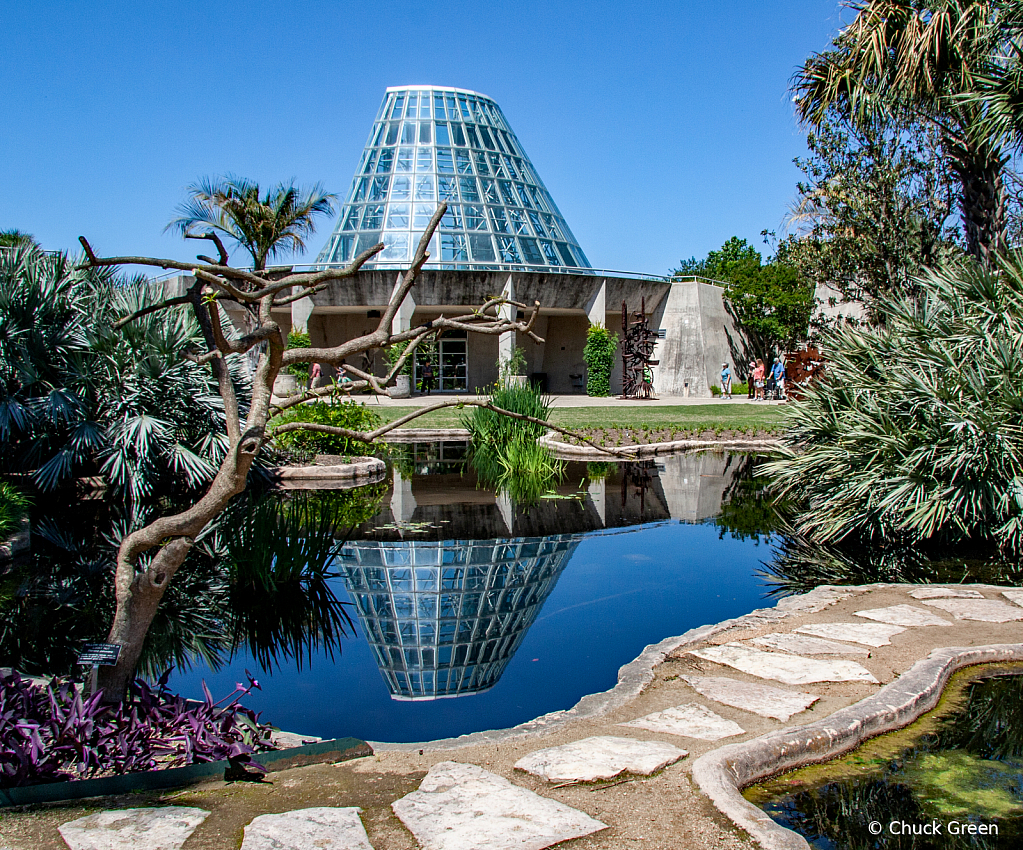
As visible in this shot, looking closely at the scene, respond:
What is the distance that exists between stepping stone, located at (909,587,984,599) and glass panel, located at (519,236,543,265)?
28779 mm

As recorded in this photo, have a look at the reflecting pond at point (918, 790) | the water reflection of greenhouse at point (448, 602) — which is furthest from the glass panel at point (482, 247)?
the reflecting pond at point (918, 790)

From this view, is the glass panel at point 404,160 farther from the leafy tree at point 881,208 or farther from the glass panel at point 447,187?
the leafy tree at point 881,208

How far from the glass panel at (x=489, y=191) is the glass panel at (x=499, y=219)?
0.39 meters

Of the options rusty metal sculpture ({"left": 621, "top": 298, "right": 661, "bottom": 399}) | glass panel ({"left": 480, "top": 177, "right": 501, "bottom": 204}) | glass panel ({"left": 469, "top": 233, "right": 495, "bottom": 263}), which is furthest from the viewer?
glass panel ({"left": 480, "top": 177, "right": 501, "bottom": 204})

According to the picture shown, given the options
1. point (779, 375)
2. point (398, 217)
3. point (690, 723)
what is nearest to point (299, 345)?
point (398, 217)

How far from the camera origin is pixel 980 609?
17.6 feet

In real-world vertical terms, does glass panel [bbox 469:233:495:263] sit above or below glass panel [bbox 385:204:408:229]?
below

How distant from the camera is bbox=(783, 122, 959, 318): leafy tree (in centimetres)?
1405

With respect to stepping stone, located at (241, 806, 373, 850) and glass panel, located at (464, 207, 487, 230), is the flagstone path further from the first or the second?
glass panel, located at (464, 207, 487, 230)

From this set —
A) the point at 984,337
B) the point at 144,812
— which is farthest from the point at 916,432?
the point at 144,812

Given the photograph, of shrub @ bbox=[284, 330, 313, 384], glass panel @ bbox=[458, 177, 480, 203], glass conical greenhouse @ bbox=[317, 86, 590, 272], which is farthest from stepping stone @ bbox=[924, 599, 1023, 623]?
glass panel @ bbox=[458, 177, 480, 203]

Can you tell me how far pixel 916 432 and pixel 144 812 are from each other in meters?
6.55

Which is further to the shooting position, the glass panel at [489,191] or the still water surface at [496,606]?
the glass panel at [489,191]

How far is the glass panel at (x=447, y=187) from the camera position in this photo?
34.0 m
